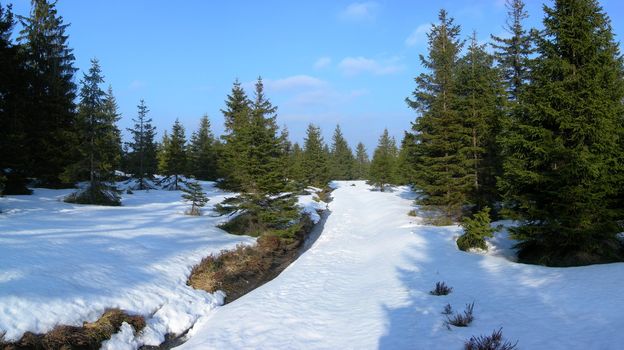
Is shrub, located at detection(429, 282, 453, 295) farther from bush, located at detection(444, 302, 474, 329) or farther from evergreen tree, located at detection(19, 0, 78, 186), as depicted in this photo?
evergreen tree, located at detection(19, 0, 78, 186)

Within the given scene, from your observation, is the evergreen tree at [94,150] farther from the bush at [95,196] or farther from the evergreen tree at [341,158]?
the evergreen tree at [341,158]

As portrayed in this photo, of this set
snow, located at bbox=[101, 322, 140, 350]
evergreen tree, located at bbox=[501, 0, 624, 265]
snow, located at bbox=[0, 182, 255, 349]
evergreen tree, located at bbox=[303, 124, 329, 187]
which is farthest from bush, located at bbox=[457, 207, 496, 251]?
evergreen tree, located at bbox=[303, 124, 329, 187]

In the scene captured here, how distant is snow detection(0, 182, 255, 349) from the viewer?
816 centimetres

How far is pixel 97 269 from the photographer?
10.6 m

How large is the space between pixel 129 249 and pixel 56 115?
20092 millimetres

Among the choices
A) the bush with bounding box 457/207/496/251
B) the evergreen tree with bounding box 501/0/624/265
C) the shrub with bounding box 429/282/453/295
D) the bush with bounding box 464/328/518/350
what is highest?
the evergreen tree with bounding box 501/0/624/265

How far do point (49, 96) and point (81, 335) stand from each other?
26.3 m

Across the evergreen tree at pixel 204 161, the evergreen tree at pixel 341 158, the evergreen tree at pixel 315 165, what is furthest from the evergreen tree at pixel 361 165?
the evergreen tree at pixel 204 161

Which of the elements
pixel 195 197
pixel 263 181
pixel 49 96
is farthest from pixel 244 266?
pixel 49 96

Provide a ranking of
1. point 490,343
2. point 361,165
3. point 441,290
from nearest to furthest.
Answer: point 490,343, point 441,290, point 361,165

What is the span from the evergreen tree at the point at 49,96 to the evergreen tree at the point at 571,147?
24693 millimetres

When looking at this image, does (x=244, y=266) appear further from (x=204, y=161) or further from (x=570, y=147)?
(x=204, y=161)

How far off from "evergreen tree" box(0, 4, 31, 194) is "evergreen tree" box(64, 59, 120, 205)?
9.13 feet

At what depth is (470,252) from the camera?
14430mm
